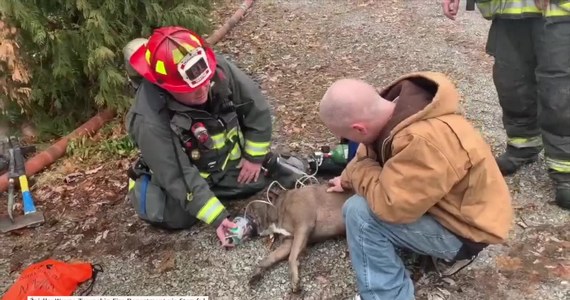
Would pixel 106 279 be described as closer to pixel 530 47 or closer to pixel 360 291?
pixel 360 291

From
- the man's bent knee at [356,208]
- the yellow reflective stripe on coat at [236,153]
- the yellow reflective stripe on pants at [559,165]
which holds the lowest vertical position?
the yellow reflective stripe on pants at [559,165]

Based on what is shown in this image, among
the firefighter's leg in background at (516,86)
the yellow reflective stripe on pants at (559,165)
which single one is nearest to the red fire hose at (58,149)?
the firefighter's leg in background at (516,86)

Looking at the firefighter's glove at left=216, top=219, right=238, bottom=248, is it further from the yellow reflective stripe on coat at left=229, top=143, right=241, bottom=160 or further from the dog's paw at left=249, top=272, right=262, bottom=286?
the yellow reflective stripe on coat at left=229, top=143, right=241, bottom=160

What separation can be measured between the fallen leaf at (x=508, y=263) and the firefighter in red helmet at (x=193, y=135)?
5.63 feet

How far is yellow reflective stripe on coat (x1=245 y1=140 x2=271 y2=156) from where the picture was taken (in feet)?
14.7

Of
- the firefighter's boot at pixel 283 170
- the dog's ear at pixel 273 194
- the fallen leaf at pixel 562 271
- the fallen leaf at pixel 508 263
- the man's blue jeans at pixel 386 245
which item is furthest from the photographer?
the firefighter's boot at pixel 283 170

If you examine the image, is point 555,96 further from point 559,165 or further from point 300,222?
point 300,222

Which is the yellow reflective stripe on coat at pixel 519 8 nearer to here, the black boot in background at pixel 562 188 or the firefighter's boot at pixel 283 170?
the black boot in background at pixel 562 188

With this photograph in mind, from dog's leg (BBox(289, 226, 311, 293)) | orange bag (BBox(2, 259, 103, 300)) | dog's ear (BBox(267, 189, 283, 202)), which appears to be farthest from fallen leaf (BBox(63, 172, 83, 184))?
dog's leg (BBox(289, 226, 311, 293))

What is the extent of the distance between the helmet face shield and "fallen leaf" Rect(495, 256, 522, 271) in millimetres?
2249

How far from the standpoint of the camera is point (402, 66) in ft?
22.4

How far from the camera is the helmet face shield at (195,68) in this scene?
3.56 m

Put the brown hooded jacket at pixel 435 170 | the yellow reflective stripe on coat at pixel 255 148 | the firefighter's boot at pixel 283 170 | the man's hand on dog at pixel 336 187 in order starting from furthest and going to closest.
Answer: the firefighter's boot at pixel 283 170 → the yellow reflective stripe on coat at pixel 255 148 → the man's hand on dog at pixel 336 187 → the brown hooded jacket at pixel 435 170

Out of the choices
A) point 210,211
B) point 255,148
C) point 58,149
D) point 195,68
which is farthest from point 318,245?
point 58,149
